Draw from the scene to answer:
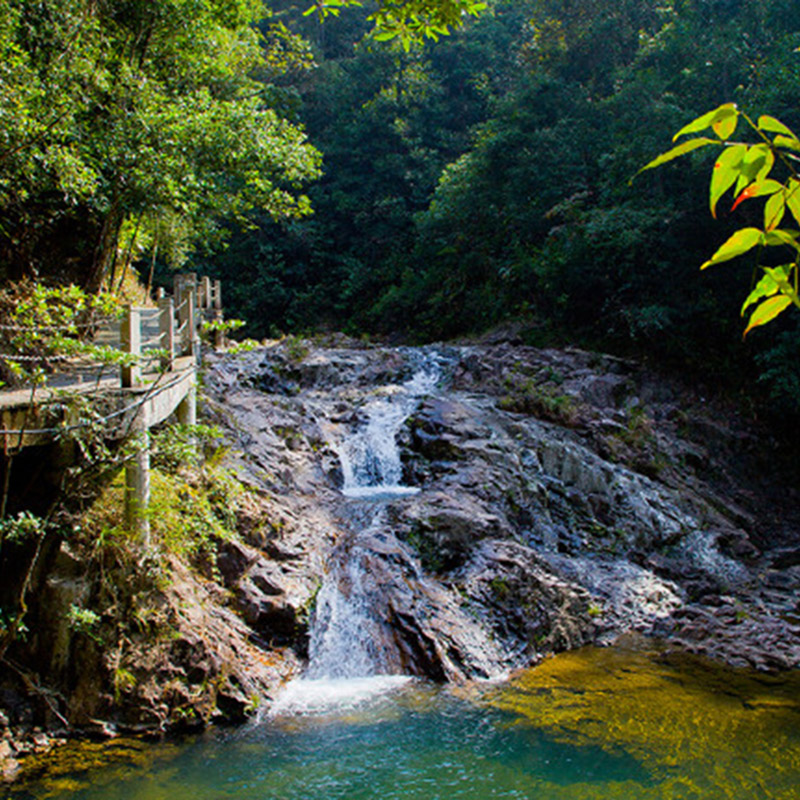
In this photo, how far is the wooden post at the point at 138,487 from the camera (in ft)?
20.7

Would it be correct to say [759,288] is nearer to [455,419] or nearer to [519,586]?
[519,586]

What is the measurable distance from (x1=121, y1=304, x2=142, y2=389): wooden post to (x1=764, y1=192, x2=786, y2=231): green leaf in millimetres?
6094

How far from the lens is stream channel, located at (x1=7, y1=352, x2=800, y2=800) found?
509 centimetres

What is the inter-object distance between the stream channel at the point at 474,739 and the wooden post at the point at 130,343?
3.05 m

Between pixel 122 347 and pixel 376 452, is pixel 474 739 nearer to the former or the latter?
pixel 122 347

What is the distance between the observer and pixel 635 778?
5227 millimetres

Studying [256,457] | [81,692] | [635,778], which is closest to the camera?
[635,778]

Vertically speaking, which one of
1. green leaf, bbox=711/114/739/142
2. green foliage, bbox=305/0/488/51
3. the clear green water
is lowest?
the clear green water

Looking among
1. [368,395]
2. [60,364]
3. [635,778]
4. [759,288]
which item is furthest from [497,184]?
[759,288]

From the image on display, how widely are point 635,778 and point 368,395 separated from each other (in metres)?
9.32

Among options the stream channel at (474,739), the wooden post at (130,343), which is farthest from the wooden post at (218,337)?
the wooden post at (130,343)

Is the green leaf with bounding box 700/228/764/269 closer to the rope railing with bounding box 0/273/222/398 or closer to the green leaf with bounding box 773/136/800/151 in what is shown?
the green leaf with bounding box 773/136/800/151

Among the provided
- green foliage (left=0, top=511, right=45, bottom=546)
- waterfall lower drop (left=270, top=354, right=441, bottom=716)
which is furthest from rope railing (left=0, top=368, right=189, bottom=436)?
waterfall lower drop (left=270, top=354, right=441, bottom=716)

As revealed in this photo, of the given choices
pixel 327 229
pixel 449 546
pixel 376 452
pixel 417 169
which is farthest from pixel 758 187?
pixel 327 229
